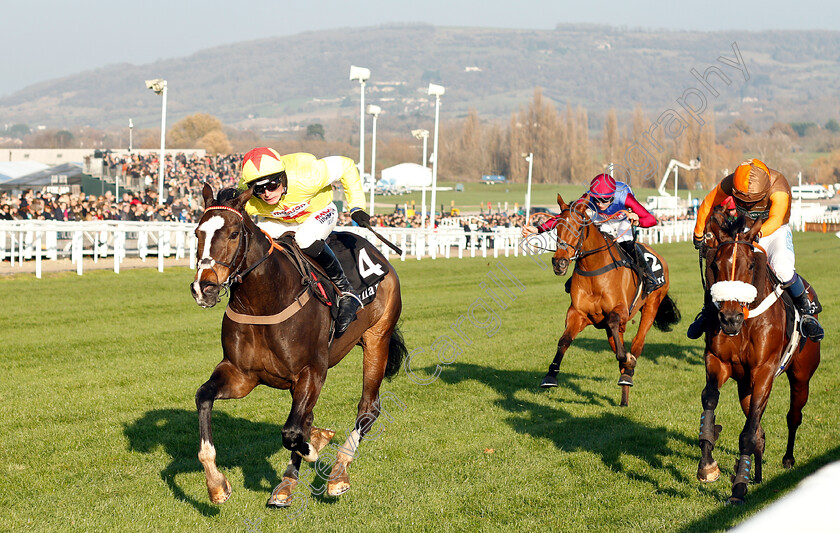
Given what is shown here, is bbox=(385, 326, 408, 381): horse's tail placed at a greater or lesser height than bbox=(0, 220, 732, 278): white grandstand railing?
Result: greater

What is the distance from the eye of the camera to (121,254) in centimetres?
1925

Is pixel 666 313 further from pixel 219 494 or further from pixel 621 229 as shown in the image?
pixel 219 494

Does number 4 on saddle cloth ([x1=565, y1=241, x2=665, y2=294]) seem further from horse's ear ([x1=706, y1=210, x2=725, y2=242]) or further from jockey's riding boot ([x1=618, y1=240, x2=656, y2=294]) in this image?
horse's ear ([x1=706, y1=210, x2=725, y2=242])

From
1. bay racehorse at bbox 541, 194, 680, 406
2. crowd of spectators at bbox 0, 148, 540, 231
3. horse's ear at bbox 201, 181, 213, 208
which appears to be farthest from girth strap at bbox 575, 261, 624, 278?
horse's ear at bbox 201, 181, 213, 208

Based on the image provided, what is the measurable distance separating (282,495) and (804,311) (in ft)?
12.3

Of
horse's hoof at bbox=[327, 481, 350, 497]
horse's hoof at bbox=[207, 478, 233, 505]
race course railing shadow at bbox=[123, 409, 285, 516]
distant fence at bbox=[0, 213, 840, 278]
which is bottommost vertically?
distant fence at bbox=[0, 213, 840, 278]

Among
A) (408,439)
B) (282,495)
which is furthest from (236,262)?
(408,439)

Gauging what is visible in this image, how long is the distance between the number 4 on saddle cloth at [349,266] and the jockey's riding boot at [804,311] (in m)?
2.92

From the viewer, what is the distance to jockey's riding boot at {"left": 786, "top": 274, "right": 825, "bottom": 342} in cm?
601

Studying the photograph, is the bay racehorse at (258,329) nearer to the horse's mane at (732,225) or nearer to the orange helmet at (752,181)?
the horse's mane at (732,225)

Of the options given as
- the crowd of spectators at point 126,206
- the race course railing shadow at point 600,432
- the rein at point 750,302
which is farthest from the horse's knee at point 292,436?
the crowd of spectators at point 126,206

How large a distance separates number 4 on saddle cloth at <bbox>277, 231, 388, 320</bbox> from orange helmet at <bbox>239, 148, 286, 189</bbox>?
44 centimetres

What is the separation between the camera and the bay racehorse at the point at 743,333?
17.6ft

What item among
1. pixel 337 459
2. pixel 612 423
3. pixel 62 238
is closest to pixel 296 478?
pixel 337 459
